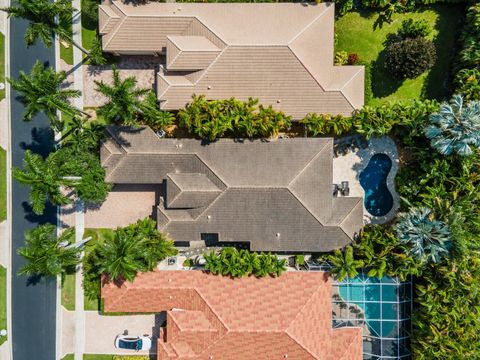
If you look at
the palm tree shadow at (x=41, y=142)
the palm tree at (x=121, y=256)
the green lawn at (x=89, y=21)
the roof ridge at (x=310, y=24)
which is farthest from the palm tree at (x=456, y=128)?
the palm tree shadow at (x=41, y=142)

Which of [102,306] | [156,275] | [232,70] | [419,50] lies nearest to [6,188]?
[102,306]

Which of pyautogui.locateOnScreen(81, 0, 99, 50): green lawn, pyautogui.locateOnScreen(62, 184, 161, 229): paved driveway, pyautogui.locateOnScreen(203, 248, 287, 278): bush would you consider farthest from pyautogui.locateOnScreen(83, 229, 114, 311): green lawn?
pyautogui.locateOnScreen(81, 0, 99, 50): green lawn

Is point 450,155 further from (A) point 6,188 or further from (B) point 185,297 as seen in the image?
(A) point 6,188

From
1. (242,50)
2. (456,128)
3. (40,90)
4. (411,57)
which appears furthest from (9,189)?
(456,128)

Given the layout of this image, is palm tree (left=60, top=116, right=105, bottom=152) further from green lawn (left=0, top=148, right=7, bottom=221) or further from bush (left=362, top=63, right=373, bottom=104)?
bush (left=362, top=63, right=373, bottom=104)

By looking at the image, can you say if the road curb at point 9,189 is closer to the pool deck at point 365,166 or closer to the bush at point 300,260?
the bush at point 300,260

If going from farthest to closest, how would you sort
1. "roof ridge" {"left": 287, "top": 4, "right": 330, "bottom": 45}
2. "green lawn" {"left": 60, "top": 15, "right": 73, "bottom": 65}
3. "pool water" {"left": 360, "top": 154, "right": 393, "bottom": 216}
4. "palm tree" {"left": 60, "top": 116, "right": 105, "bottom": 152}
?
"green lawn" {"left": 60, "top": 15, "right": 73, "bottom": 65}, "pool water" {"left": 360, "top": 154, "right": 393, "bottom": 216}, "palm tree" {"left": 60, "top": 116, "right": 105, "bottom": 152}, "roof ridge" {"left": 287, "top": 4, "right": 330, "bottom": 45}

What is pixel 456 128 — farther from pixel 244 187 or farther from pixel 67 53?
pixel 67 53
